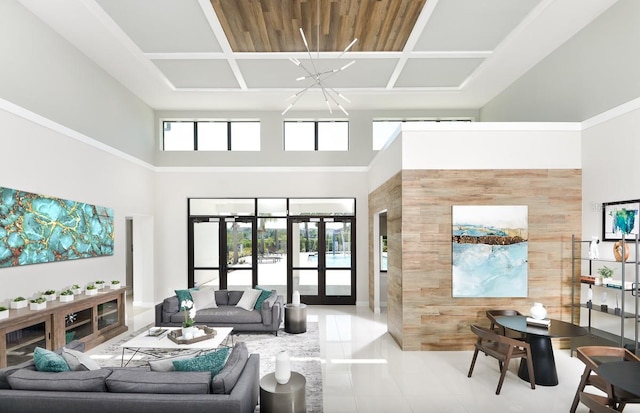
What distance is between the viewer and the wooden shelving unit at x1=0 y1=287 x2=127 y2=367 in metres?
4.50

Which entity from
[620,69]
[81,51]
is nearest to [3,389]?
[81,51]

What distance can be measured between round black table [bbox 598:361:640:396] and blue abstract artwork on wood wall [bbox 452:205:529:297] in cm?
242

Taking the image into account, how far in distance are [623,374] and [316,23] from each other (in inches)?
218

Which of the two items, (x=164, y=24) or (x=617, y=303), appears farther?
(x=164, y=24)

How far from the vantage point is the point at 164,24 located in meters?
5.66

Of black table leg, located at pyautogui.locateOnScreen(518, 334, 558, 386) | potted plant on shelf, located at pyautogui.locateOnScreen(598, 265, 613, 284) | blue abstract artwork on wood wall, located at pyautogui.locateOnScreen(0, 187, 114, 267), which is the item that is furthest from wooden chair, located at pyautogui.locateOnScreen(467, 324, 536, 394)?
blue abstract artwork on wood wall, located at pyautogui.locateOnScreen(0, 187, 114, 267)

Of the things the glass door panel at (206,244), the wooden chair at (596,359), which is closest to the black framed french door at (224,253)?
the glass door panel at (206,244)

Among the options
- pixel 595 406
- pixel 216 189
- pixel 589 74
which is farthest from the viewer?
pixel 216 189

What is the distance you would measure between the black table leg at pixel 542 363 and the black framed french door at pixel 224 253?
21.7ft

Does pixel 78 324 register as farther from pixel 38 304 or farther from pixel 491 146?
pixel 491 146

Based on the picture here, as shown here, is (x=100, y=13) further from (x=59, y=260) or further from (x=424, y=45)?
(x=424, y=45)

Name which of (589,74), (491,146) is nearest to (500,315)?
(491,146)

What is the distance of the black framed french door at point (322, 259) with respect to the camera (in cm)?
968

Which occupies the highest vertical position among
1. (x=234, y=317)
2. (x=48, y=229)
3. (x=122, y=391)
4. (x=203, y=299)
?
(x=48, y=229)
